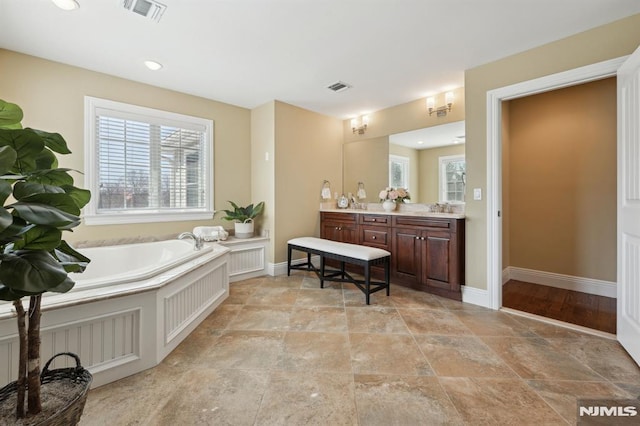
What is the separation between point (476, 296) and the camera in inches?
108

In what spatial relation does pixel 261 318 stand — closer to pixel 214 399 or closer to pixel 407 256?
pixel 214 399

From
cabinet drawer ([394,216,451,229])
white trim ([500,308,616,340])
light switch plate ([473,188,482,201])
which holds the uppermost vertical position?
light switch plate ([473,188,482,201])

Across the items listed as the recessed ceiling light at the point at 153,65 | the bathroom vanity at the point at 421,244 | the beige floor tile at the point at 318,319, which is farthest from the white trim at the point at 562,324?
the recessed ceiling light at the point at 153,65

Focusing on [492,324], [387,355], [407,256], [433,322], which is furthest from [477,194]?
[387,355]

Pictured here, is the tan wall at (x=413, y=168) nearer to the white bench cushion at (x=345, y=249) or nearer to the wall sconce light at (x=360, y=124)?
the wall sconce light at (x=360, y=124)

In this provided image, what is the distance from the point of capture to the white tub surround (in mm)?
1420

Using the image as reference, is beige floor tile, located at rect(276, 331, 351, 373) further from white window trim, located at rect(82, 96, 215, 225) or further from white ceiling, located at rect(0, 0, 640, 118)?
white ceiling, located at rect(0, 0, 640, 118)

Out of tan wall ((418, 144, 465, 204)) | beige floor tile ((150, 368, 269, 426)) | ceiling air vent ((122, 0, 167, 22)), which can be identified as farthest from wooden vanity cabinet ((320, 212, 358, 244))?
ceiling air vent ((122, 0, 167, 22))

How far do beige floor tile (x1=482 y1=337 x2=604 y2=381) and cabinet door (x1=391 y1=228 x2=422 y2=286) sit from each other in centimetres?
110

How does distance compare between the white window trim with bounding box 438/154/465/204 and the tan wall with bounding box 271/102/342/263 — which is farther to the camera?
the tan wall with bounding box 271/102/342/263

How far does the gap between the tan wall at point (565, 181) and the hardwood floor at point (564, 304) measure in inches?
11.5

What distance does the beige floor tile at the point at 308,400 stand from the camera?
132 cm

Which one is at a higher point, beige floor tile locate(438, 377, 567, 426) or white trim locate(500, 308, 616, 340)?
white trim locate(500, 308, 616, 340)

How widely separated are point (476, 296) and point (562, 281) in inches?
54.1
